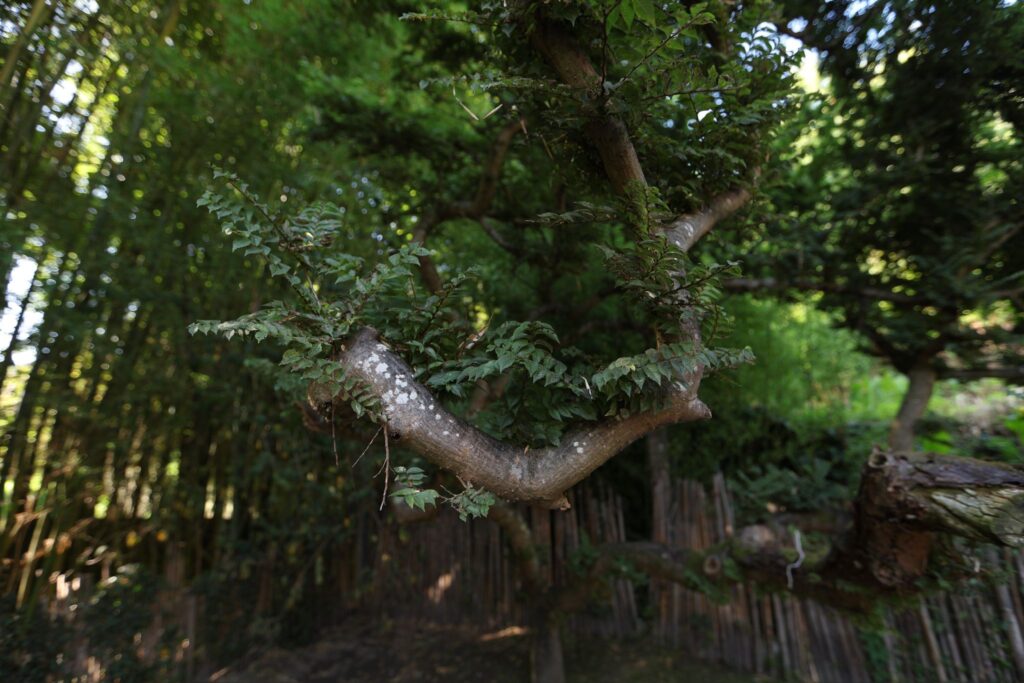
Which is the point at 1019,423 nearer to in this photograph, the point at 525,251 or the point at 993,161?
the point at 993,161

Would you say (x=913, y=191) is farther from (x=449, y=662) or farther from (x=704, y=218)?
(x=449, y=662)

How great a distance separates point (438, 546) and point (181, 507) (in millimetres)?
2262

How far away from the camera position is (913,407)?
12.7 ft

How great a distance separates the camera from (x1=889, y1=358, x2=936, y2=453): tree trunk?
383cm

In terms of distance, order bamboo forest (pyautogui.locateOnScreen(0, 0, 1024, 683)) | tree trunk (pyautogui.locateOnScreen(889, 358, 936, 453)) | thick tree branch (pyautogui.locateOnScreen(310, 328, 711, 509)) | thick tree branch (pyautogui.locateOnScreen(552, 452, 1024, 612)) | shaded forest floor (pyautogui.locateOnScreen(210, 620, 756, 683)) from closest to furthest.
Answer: thick tree branch (pyautogui.locateOnScreen(310, 328, 711, 509)) < bamboo forest (pyautogui.locateOnScreen(0, 0, 1024, 683)) < thick tree branch (pyautogui.locateOnScreen(552, 452, 1024, 612)) < shaded forest floor (pyautogui.locateOnScreen(210, 620, 756, 683)) < tree trunk (pyautogui.locateOnScreen(889, 358, 936, 453))

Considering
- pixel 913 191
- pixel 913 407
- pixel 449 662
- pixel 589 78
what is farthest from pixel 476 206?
pixel 913 407

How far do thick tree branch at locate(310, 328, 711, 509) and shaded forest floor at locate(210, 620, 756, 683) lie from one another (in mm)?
2926

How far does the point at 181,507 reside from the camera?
13.3ft

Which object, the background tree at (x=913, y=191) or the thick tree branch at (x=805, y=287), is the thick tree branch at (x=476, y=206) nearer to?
the background tree at (x=913, y=191)

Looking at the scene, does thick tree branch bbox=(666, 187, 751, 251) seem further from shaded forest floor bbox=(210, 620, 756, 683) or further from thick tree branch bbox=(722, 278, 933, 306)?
shaded forest floor bbox=(210, 620, 756, 683)

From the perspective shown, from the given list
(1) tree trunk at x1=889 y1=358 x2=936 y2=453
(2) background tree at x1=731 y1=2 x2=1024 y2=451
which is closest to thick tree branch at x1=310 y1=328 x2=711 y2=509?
(2) background tree at x1=731 y1=2 x2=1024 y2=451

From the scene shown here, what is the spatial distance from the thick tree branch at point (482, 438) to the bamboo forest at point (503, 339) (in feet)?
0.04

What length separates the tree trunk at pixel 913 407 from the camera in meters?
3.83

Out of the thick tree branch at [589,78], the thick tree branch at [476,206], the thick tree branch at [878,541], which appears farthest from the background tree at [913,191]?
the thick tree branch at [476,206]
